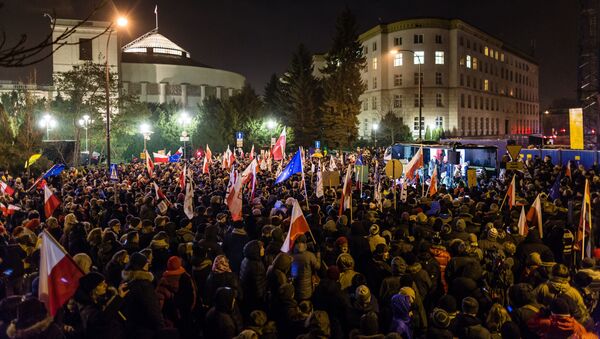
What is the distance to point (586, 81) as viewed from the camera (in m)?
25.8

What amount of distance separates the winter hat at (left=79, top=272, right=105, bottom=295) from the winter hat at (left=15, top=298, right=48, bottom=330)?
828 millimetres

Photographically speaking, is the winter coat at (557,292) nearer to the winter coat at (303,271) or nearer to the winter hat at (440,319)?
the winter hat at (440,319)

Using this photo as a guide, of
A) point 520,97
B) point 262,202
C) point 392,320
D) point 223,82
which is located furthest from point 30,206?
point 520,97

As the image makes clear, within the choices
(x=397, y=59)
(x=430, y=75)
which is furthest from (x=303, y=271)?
(x=430, y=75)

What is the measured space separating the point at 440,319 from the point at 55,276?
3.75 meters

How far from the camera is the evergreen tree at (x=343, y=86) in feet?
205

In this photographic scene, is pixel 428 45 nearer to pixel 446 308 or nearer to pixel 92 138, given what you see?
pixel 92 138

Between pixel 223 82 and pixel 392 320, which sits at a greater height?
pixel 223 82

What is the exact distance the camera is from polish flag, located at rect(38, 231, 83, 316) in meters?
5.13

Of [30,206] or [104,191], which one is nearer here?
[30,206]

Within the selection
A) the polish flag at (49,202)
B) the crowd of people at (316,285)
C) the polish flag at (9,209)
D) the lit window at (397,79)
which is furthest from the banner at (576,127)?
the lit window at (397,79)

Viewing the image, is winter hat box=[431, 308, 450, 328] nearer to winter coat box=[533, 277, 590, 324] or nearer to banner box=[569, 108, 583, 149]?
winter coat box=[533, 277, 590, 324]

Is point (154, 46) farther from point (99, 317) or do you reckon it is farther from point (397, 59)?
point (99, 317)

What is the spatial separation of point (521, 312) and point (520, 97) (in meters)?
107
